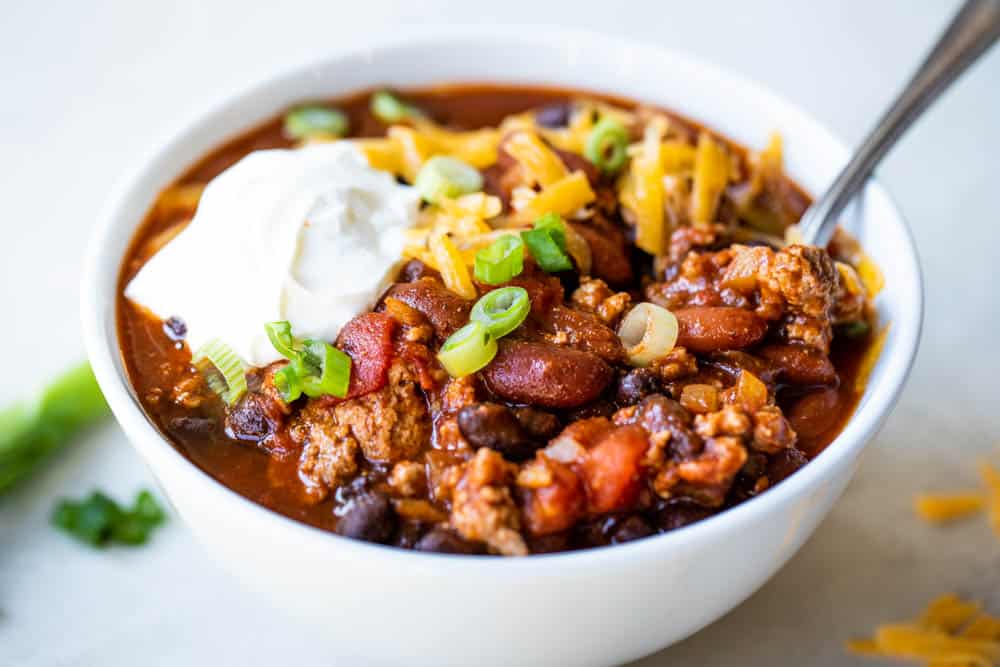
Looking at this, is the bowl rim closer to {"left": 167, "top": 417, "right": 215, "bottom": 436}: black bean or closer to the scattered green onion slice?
{"left": 167, "top": 417, "right": 215, "bottom": 436}: black bean

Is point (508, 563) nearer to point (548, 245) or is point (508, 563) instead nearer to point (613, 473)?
point (613, 473)

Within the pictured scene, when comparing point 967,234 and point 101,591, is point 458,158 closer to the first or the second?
point 101,591

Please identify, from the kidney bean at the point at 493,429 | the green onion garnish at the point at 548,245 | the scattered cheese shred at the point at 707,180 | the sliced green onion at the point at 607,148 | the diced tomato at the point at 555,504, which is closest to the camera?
the diced tomato at the point at 555,504

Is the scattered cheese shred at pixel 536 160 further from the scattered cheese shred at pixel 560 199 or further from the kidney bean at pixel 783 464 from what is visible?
the kidney bean at pixel 783 464

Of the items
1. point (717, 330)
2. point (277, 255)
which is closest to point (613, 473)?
point (717, 330)

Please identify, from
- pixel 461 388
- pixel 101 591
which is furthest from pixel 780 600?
pixel 101 591

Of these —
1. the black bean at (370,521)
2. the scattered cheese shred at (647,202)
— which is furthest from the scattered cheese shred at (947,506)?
the black bean at (370,521)
